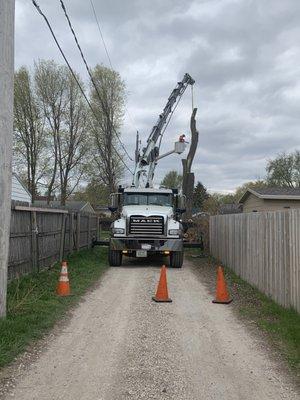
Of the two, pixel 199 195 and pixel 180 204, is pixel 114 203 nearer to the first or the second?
pixel 180 204

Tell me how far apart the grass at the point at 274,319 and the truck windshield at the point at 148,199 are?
6589 millimetres

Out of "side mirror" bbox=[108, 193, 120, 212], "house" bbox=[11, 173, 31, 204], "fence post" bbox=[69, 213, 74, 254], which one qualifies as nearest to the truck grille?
"side mirror" bbox=[108, 193, 120, 212]

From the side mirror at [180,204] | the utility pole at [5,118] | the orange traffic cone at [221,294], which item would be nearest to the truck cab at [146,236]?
the side mirror at [180,204]

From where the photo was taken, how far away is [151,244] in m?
15.8

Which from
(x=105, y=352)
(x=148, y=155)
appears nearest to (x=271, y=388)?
(x=105, y=352)

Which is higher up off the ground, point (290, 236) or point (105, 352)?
point (290, 236)

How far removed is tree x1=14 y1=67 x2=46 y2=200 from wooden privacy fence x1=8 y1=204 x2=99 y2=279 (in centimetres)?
2150

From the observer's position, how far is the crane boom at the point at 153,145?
75.9ft

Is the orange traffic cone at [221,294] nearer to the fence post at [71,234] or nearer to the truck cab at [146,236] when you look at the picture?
the truck cab at [146,236]

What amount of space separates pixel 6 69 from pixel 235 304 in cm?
598

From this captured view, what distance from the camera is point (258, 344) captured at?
666cm

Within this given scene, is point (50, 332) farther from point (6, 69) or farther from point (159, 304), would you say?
point (6, 69)

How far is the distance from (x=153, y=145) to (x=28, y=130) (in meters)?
18.2

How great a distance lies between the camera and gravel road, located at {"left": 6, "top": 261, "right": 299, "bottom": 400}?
4.82 m
